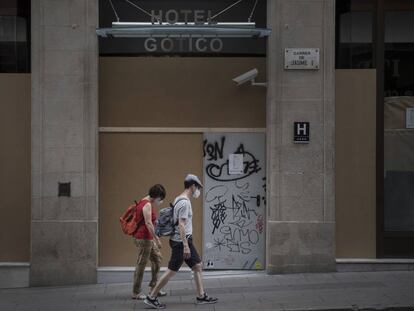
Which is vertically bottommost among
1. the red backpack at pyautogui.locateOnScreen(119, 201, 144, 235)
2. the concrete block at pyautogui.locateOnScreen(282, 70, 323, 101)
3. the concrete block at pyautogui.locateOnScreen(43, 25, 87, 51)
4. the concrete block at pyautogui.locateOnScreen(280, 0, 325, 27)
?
the red backpack at pyautogui.locateOnScreen(119, 201, 144, 235)

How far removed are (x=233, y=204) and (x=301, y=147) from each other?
1540 millimetres

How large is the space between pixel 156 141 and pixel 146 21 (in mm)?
2105

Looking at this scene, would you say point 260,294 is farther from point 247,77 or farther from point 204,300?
point 247,77

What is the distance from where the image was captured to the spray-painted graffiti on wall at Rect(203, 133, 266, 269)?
41.0 ft

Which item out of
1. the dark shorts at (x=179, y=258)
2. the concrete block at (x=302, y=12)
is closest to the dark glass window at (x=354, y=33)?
the concrete block at (x=302, y=12)

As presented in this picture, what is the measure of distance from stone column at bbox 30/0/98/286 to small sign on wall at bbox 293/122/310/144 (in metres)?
3.41

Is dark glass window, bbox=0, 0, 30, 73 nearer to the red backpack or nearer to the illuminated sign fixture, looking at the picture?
the illuminated sign fixture

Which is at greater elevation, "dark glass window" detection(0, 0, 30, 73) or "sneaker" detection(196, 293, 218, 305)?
"dark glass window" detection(0, 0, 30, 73)

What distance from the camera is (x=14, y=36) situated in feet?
41.1

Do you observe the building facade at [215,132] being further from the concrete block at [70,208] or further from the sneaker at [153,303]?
the sneaker at [153,303]

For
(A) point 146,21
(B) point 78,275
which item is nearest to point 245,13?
(A) point 146,21

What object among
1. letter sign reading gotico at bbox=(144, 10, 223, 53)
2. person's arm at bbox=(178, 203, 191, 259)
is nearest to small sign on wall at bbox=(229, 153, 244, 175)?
letter sign reading gotico at bbox=(144, 10, 223, 53)

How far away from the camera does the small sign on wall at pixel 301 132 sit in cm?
1221

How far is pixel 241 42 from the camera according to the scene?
12609 mm
